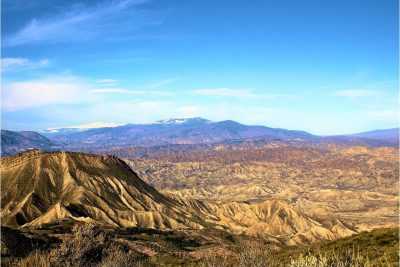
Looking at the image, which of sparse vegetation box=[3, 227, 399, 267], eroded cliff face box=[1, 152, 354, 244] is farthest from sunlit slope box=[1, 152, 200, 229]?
sparse vegetation box=[3, 227, 399, 267]

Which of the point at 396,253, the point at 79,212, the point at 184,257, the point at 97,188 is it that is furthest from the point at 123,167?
the point at 396,253

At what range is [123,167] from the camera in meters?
134

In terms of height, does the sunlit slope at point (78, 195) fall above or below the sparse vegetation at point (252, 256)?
below

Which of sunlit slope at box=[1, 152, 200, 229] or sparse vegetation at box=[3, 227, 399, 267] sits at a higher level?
sparse vegetation at box=[3, 227, 399, 267]

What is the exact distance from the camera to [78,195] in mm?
107125

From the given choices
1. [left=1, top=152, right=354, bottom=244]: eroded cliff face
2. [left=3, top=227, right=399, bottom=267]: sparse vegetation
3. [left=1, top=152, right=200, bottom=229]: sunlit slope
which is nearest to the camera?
[left=3, top=227, right=399, bottom=267]: sparse vegetation

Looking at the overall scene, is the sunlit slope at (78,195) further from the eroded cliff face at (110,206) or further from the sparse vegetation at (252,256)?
the sparse vegetation at (252,256)

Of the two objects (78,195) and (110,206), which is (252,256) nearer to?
(110,206)

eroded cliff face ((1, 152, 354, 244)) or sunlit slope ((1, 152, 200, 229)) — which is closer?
sunlit slope ((1, 152, 200, 229))

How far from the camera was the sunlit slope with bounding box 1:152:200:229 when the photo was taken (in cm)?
9844

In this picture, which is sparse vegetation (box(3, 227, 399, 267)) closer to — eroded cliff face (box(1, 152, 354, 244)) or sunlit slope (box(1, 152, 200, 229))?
eroded cliff face (box(1, 152, 354, 244))

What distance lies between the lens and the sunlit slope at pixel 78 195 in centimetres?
9844

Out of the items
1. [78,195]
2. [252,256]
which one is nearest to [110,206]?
[78,195]

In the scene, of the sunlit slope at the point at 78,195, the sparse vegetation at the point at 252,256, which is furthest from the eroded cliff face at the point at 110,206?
the sparse vegetation at the point at 252,256
